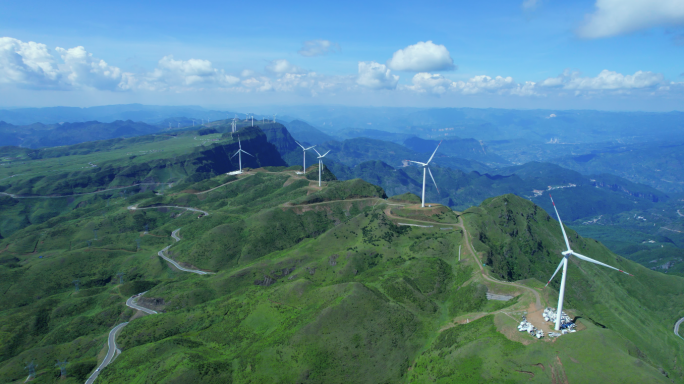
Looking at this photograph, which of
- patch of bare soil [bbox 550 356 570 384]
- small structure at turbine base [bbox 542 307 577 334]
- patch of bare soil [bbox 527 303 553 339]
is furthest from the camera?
patch of bare soil [bbox 527 303 553 339]

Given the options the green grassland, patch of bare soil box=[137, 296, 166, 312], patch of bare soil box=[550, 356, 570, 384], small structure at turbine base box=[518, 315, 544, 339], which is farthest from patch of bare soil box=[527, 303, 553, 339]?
patch of bare soil box=[137, 296, 166, 312]

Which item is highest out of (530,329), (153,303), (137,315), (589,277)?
(530,329)

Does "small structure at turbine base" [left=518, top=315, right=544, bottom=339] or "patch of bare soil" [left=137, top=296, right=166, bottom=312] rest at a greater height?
"small structure at turbine base" [left=518, top=315, right=544, bottom=339]

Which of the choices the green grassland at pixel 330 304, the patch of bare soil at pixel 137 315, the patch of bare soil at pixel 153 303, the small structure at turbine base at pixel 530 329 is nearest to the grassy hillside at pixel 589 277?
the green grassland at pixel 330 304

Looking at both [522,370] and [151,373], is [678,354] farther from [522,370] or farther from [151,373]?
[151,373]

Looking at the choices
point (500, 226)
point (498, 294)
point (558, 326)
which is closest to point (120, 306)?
point (498, 294)

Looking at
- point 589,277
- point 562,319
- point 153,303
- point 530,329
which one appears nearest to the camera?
point 530,329

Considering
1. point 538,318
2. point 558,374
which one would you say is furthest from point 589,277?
point 558,374

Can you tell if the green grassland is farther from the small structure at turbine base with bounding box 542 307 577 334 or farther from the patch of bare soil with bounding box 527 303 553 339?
the small structure at turbine base with bounding box 542 307 577 334

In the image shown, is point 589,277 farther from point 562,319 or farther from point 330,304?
point 330,304
